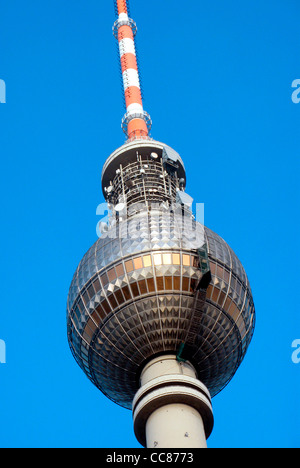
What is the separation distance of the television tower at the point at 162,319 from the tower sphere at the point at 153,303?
5cm

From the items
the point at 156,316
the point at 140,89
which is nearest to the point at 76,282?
the point at 156,316

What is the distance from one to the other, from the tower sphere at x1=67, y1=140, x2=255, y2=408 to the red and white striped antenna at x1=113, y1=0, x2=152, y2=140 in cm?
1362

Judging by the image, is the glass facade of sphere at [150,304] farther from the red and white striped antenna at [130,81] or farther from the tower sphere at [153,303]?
the red and white striped antenna at [130,81]

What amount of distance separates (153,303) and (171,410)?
18.3 feet

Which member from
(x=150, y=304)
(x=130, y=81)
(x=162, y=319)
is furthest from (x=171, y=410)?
(x=130, y=81)

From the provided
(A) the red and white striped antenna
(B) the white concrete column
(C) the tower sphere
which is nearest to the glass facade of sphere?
(C) the tower sphere

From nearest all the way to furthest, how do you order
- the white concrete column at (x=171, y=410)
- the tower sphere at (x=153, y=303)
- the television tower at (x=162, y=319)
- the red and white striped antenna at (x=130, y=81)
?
the white concrete column at (x=171, y=410), the television tower at (x=162, y=319), the tower sphere at (x=153, y=303), the red and white striped antenna at (x=130, y=81)

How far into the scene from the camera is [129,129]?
53.0 meters

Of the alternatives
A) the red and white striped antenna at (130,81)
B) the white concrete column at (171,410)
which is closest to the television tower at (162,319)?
the white concrete column at (171,410)

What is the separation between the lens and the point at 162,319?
35.7m

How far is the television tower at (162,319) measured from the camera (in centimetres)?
3394

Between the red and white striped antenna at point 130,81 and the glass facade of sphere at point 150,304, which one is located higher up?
the red and white striped antenna at point 130,81

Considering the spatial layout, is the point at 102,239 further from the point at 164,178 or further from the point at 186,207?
the point at 164,178
